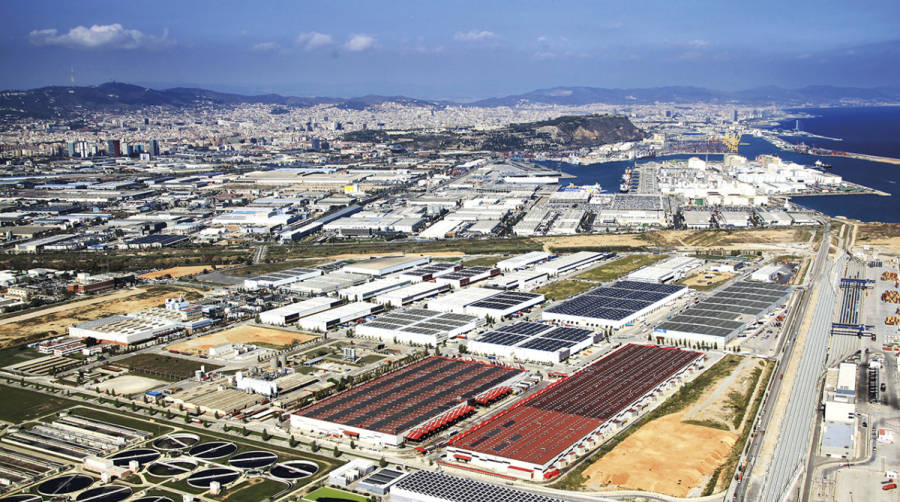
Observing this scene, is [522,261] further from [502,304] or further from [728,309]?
[728,309]

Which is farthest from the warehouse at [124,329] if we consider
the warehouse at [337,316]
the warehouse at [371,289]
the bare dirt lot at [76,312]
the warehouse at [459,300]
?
the warehouse at [459,300]

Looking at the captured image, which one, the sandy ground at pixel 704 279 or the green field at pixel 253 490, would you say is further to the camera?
the sandy ground at pixel 704 279

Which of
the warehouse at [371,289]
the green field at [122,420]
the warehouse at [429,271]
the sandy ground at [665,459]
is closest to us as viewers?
the sandy ground at [665,459]

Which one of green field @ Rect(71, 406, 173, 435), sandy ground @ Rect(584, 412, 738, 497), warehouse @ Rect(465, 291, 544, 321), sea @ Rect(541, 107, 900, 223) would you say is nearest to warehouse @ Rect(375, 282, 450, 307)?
warehouse @ Rect(465, 291, 544, 321)

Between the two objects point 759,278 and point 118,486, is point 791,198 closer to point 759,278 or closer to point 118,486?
point 759,278

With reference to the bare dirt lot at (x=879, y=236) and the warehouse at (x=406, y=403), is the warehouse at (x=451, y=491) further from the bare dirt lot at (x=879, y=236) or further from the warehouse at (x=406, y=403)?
the bare dirt lot at (x=879, y=236)

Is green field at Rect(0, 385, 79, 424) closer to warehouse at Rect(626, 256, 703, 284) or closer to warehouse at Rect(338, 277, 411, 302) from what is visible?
warehouse at Rect(338, 277, 411, 302)

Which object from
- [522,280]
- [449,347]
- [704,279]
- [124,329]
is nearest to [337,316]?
[449,347]

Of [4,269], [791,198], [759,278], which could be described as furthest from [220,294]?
[791,198]
